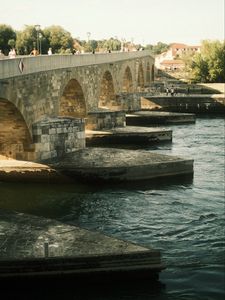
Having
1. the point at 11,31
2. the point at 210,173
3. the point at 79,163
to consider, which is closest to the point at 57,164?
the point at 79,163

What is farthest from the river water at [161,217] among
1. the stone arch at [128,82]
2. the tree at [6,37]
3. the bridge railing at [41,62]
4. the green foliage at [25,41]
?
the tree at [6,37]

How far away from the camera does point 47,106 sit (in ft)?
65.4

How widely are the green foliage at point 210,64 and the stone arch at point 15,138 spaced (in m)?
42.5

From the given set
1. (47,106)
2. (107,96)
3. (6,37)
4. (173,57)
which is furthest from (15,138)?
(173,57)

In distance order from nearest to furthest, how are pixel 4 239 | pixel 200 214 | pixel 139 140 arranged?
1. pixel 4 239
2. pixel 200 214
3. pixel 139 140

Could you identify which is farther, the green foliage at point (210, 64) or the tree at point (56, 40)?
the tree at point (56, 40)

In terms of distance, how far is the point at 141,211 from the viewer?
1516 centimetres

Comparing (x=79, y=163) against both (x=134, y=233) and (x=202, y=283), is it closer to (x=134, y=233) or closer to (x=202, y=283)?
(x=134, y=233)

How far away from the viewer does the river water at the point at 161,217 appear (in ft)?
32.6

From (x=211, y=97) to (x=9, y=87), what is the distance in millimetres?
30718

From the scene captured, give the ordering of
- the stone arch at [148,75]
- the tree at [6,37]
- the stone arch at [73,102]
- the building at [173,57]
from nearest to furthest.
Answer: the stone arch at [73,102] → the tree at [6,37] → the stone arch at [148,75] → the building at [173,57]

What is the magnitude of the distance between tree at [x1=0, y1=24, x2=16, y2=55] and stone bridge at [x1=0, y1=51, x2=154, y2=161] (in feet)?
112

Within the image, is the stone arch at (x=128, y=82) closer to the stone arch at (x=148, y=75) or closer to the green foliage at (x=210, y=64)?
the green foliage at (x=210, y=64)

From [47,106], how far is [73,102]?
6.60 m
